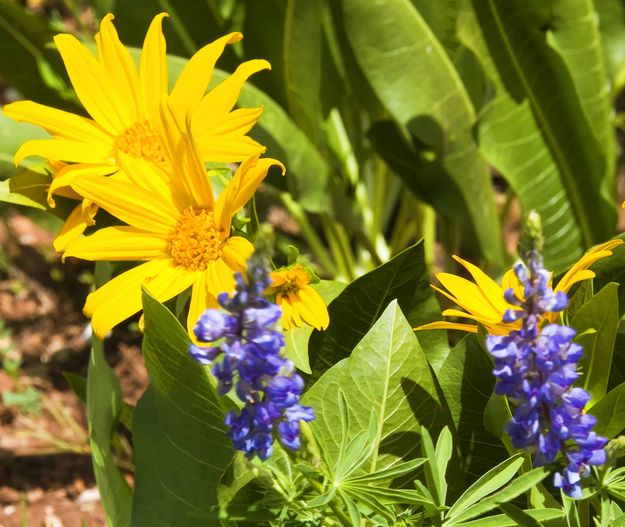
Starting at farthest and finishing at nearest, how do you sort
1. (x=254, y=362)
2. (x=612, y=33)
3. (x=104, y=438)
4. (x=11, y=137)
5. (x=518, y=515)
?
(x=612, y=33), (x=11, y=137), (x=104, y=438), (x=518, y=515), (x=254, y=362)

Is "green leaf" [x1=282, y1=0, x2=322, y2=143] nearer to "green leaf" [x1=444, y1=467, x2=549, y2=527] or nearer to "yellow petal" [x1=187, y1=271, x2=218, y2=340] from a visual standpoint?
"yellow petal" [x1=187, y1=271, x2=218, y2=340]

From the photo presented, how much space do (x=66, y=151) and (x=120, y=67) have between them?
122 millimetres

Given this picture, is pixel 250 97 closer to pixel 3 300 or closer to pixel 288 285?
pixel 288 285

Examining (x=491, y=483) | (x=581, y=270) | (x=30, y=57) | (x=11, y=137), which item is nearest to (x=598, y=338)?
(x=581, y=270)

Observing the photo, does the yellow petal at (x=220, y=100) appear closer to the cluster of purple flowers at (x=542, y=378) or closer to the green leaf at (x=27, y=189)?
the green leaf at (x=27, y=189)

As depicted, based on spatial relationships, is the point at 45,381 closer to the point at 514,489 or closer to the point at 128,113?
the point at 128,113

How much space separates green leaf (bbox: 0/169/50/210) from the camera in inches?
46.8

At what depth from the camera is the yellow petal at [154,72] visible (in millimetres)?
1111

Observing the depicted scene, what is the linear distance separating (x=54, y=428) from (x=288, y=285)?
107 cm

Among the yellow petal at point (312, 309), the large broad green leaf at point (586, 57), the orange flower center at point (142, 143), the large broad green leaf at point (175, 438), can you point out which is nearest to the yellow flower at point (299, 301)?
the yellow petal at point (312, 309)

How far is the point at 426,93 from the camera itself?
5.37 ft

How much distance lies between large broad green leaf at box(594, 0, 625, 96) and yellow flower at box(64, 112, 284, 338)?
4.01 feet

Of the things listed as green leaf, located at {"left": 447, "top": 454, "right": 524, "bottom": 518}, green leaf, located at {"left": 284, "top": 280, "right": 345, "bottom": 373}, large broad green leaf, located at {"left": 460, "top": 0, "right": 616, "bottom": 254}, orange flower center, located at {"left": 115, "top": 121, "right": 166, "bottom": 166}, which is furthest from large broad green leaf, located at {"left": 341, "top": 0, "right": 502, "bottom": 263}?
green leaf, located at {"left": 447, "top": 454, "right": 524, "bottom": 518}

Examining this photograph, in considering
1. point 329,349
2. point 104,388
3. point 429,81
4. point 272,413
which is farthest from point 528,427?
point 429,81
